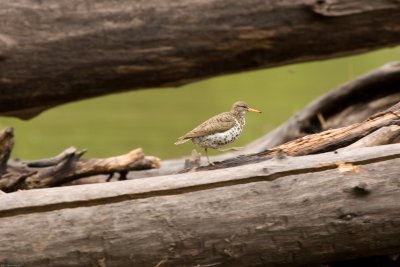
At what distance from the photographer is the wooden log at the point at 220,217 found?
12.8 ft

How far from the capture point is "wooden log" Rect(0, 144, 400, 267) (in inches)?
153

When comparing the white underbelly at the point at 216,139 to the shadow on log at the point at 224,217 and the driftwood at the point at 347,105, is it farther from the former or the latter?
the driftwood at the point at 347,105

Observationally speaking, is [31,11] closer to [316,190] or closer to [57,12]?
[57,12]

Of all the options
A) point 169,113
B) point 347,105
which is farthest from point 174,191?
point 169,113

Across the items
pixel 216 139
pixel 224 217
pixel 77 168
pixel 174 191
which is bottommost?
pixel 224 217

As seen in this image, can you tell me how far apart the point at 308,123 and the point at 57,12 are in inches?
86.4

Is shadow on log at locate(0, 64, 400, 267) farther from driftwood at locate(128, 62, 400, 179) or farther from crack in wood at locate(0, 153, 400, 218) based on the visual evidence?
driftwood at locate(128, 62, 400, 179)

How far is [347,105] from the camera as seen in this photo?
714cm

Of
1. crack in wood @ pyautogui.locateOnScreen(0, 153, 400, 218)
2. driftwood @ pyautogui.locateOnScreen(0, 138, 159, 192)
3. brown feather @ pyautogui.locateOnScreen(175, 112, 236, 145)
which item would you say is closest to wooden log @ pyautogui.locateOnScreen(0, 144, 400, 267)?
crack in wood @ pyautogui.locateOnScreen(0, 153, 400, 218)

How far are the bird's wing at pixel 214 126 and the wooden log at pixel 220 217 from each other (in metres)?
0.96

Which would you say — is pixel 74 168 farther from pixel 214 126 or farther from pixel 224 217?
pixel 224 217

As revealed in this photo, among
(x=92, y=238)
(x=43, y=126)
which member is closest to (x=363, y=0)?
(x=92, y=238)

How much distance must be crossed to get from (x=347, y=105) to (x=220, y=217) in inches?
133

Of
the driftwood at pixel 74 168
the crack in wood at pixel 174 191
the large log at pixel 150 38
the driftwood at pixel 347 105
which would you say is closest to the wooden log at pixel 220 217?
the crack in wood at pixel 174 191
